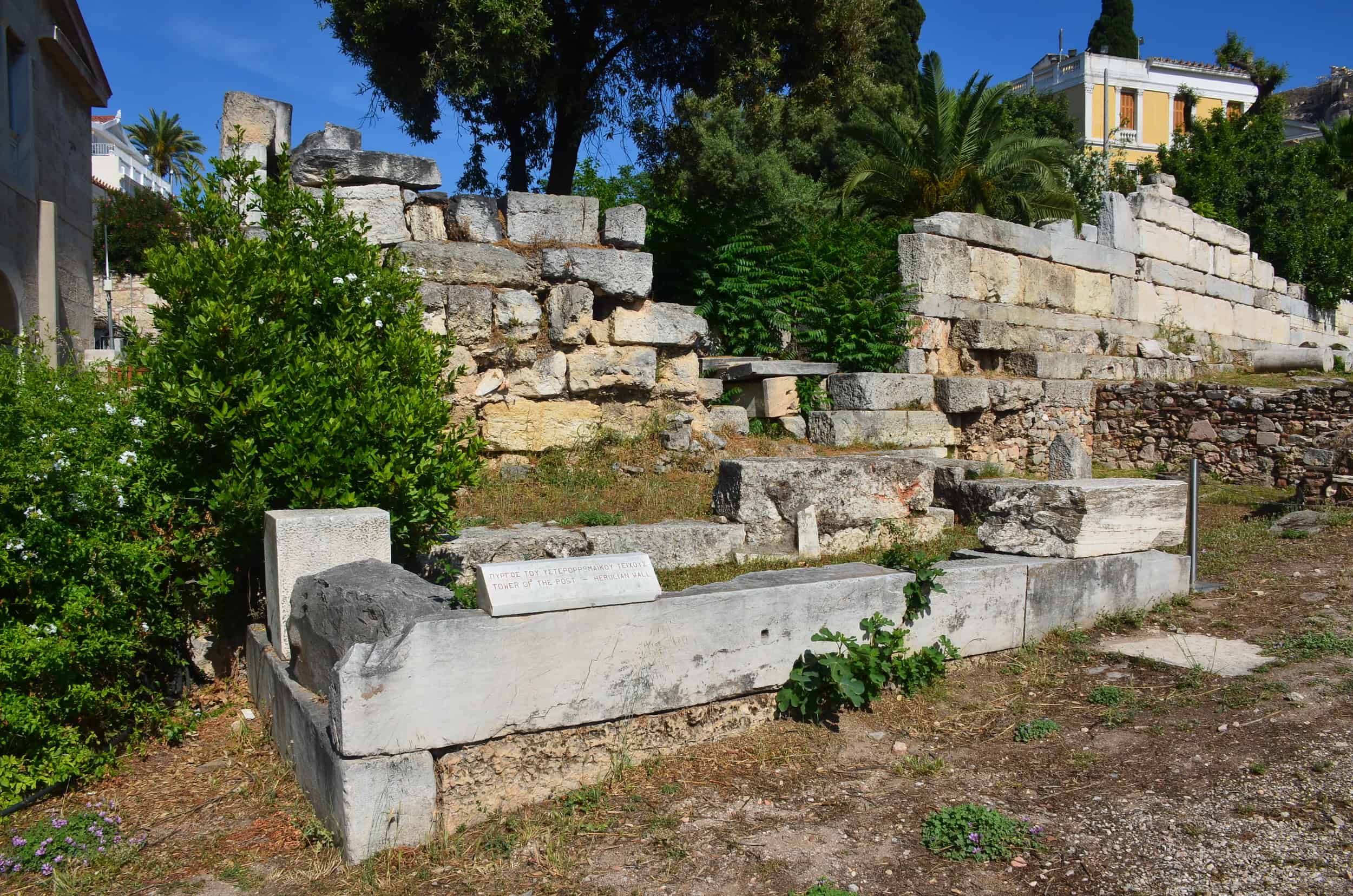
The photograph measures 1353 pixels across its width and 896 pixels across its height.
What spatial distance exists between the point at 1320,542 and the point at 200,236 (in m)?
8.22

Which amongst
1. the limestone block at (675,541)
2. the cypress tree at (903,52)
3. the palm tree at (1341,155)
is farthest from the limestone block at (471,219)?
the palm tree at (1341,155)

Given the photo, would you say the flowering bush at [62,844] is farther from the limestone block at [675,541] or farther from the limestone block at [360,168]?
the limestone block at [360,168]

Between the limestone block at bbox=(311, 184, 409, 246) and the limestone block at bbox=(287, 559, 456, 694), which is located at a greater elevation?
the limestone block at bbox=(311, 184, 409, 246)

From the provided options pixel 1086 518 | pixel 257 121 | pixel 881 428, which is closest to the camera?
pixel 1086 518

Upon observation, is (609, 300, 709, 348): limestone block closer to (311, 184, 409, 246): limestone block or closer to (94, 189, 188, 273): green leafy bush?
(311, 184, 409, 246): limestone block

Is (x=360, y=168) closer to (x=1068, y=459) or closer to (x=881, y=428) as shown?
(x=881, y=428)

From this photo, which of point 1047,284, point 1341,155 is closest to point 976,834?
point 1047,284

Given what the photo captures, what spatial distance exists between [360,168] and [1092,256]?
1057 cm

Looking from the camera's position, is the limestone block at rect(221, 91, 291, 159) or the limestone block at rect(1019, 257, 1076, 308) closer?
the limestone block at rect(221, 91, 291, 159)

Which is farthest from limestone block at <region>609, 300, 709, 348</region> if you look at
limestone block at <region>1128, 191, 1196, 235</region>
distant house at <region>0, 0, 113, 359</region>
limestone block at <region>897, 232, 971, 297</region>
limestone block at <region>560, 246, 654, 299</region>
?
limestone block at <region>1128, 191, 1196, 235</region>

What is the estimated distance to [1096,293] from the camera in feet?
45.5

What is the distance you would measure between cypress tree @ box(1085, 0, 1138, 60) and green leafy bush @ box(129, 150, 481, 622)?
47.0 meters

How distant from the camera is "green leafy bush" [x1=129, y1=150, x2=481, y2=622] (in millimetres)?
4496

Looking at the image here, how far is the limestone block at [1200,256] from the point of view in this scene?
52.7ft
